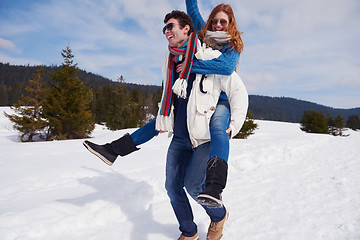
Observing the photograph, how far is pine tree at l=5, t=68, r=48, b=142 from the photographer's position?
58.1 ft

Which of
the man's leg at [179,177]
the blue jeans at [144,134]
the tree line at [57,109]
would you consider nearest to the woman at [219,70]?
the man's leg at [179,177]

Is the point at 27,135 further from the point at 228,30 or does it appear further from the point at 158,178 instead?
the point at 228,30

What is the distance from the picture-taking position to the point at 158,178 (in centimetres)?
424

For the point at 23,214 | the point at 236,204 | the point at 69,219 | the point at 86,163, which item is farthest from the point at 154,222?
the point at 86,163

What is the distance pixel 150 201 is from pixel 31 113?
736 inches

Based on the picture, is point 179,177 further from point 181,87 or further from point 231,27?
point 231,27

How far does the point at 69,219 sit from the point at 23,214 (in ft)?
1.74

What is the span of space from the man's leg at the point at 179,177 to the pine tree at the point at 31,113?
1867 cm

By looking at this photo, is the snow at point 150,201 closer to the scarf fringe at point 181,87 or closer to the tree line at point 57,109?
the scarf fringe at point 181,87

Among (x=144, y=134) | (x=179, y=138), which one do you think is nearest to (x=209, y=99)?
(x=179, y=138)

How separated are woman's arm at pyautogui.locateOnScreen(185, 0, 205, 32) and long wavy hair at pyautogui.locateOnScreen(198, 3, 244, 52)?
17.5 inches

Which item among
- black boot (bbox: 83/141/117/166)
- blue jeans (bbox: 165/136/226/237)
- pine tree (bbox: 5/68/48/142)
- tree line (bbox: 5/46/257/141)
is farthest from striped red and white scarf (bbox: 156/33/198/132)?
pine tree (bbox: 5/68/48/142)

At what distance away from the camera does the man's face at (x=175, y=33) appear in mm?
2096

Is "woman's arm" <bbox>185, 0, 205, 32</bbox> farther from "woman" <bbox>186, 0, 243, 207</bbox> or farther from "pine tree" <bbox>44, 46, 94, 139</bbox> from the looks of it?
"pine tree" <bbox>44, 46, 94, 139</bbox>
